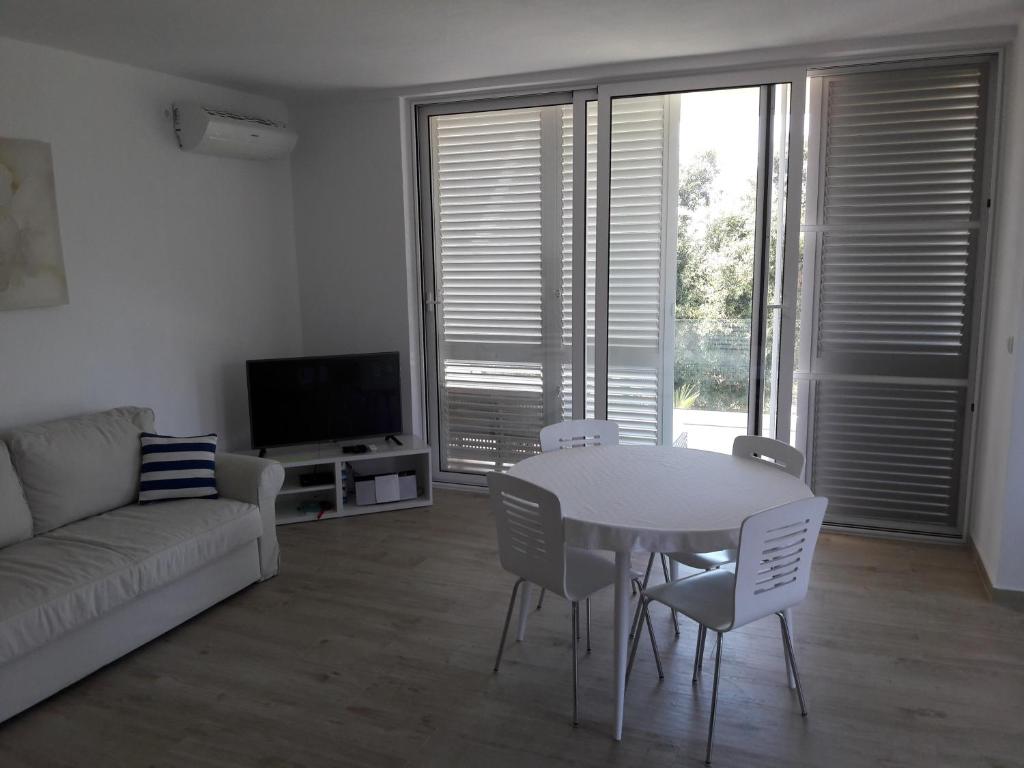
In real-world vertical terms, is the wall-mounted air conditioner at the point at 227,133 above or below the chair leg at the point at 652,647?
above

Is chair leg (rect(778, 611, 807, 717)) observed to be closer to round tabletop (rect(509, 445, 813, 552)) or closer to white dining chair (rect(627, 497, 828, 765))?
white dining chair (rect(627, 497, 828, 765))

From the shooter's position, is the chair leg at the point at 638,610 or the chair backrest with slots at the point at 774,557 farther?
the chair leg at the point at 638,610

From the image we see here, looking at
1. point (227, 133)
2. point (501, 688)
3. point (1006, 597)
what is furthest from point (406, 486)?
point (1006, 597)

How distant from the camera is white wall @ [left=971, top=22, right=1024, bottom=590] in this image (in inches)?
135

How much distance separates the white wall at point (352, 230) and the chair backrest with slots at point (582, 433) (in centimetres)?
177

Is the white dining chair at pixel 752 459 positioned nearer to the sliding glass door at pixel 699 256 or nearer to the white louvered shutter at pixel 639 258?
the sliding glass door at pixel 699 256

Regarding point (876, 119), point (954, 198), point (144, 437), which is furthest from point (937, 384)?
point (144, 437)

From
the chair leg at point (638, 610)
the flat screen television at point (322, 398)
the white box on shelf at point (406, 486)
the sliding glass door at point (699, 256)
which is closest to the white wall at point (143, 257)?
the flat screen television at point (322, 398)

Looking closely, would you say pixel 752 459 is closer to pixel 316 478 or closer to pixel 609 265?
pixel 609 265

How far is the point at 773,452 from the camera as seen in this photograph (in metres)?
3.28

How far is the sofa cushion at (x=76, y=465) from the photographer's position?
335cm

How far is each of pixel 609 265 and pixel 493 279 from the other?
2.75ft

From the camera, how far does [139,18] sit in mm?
3264

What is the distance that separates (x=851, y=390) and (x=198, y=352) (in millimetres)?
3818
